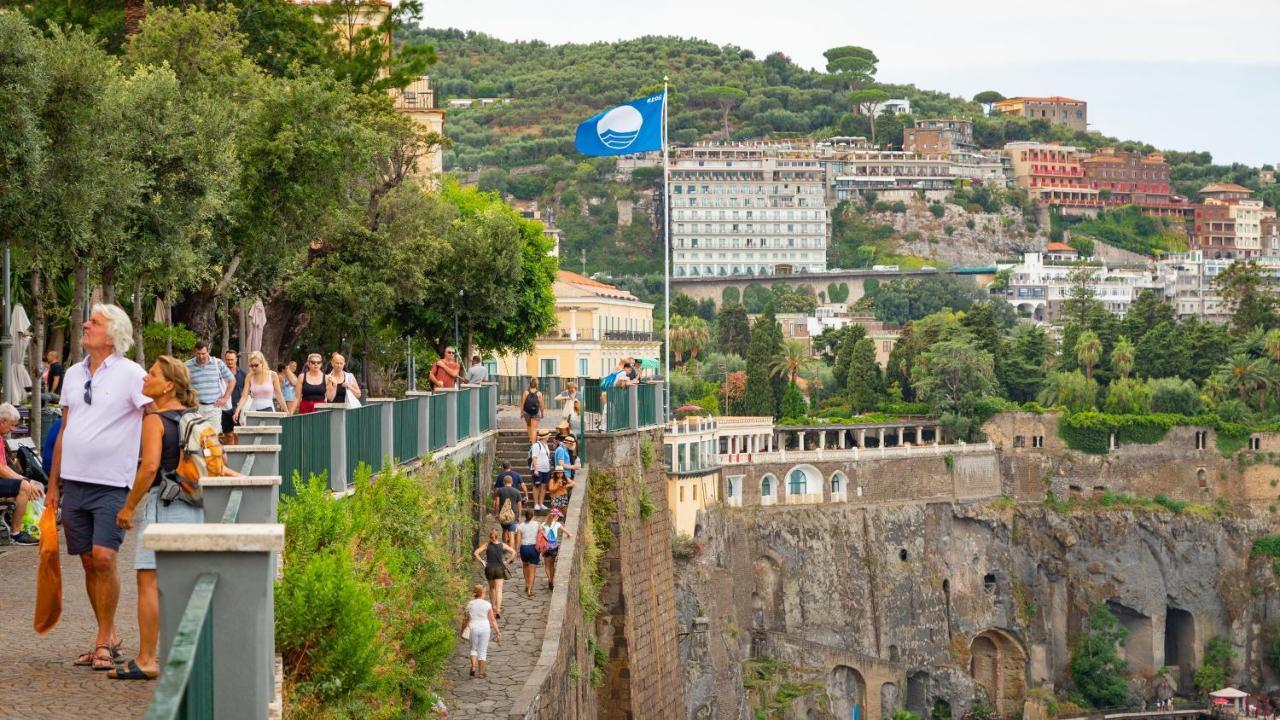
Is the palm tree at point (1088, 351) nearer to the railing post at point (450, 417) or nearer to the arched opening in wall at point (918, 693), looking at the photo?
the arched opening in wall at point (918, 693)

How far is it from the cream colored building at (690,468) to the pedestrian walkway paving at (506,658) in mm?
57686

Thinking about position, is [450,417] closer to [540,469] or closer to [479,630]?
[540,469]

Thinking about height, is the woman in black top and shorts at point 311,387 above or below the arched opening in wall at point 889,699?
above

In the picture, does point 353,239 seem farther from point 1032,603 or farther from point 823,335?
point 823,335

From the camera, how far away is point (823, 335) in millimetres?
131000

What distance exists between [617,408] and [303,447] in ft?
48.1

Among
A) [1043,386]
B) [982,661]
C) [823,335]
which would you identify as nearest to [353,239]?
[982,661]

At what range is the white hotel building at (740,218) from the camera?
19250 centimetres

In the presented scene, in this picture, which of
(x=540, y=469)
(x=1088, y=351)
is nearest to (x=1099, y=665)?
(x=1088, y=351)

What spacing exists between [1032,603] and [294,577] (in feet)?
301

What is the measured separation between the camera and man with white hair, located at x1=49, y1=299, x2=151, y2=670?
9898mm

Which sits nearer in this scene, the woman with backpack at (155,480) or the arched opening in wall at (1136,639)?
the woman with backpack at (155,480)

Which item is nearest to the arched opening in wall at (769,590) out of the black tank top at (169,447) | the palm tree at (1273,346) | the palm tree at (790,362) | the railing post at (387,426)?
the palm tree at (790,362)

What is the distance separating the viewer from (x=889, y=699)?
86.9 m
